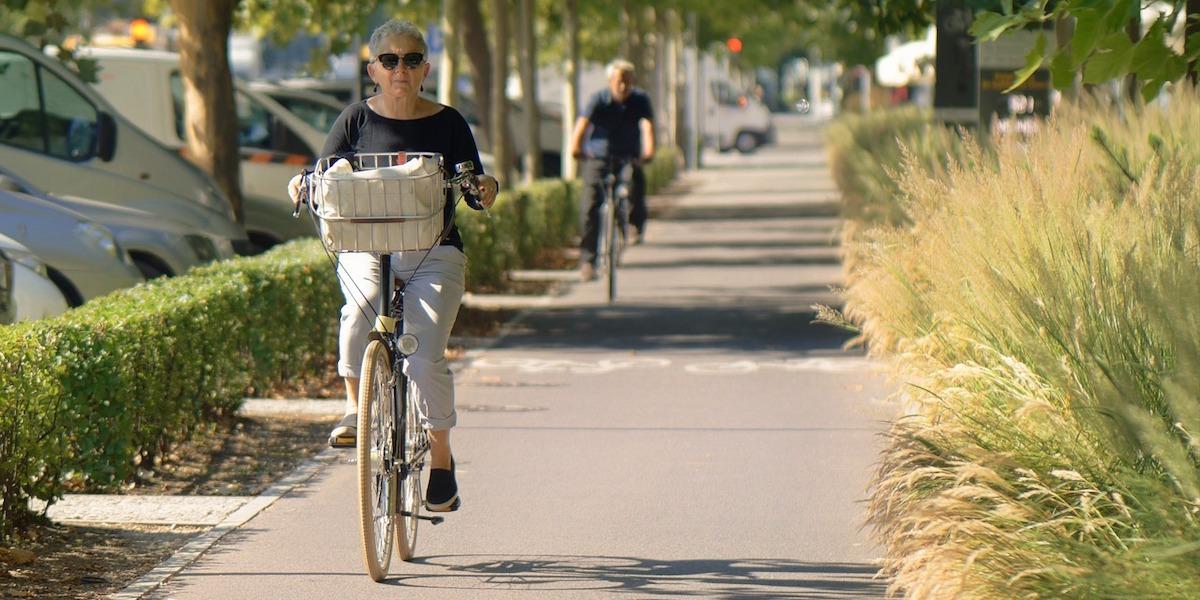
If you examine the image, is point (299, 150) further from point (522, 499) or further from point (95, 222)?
point (522, 499)

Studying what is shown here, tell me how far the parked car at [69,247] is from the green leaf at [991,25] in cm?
593

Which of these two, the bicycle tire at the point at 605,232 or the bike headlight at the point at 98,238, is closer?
the bike headlight at the point at 98,238

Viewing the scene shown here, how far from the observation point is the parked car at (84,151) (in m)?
13.7

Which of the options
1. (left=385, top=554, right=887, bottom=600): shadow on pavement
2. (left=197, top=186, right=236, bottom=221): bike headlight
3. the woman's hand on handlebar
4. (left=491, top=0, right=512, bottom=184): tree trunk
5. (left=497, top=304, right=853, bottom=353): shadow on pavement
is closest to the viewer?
(left=385, top=554, right=887, bottom=600): shadow on pavement

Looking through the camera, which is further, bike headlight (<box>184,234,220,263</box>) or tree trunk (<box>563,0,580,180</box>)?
tree trunk (<box>563,0,580,180</box>)

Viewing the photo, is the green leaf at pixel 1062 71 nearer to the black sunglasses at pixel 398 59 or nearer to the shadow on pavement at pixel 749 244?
the black sunglasses at pixel 398 59

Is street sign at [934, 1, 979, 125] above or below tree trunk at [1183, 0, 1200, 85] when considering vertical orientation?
below

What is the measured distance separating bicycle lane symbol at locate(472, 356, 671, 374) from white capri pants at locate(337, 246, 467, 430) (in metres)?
5.31

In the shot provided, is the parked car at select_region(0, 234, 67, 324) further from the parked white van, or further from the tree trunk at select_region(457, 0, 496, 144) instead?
the tree trunk at select_region(457, 0, 496, 144)

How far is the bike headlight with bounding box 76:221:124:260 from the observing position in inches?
440

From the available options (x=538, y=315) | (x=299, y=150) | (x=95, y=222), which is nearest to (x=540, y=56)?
(x=299, y=150)

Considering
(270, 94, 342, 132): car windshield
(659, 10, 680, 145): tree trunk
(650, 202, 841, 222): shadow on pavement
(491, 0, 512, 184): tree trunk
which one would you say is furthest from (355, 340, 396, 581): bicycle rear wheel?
(659, 10, 680, 145): tree trunk

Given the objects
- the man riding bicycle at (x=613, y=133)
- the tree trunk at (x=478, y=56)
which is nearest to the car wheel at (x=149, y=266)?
the man riding bicycle at (x=613, y=133)

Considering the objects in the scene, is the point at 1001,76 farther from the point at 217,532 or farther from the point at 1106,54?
the point at 217,532
